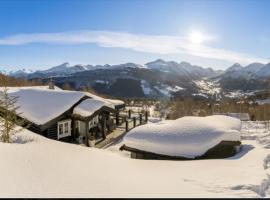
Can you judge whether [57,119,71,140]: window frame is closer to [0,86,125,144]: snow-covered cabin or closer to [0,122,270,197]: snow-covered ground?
[0,86,125,144]: snow-covered cabin

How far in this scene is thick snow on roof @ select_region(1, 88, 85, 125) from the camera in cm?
2059

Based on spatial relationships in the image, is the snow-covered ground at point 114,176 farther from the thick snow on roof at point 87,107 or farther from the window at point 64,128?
the thick snow on roof at point 87,107

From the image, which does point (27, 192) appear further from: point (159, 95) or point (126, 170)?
point (159, 95)

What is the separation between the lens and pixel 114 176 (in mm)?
8812

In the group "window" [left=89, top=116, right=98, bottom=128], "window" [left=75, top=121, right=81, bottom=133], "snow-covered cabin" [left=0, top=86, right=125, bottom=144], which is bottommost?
"window" [left=89, top=116, right=98, bottom=128]

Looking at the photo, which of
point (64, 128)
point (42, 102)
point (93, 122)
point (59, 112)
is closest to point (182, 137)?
point (59, 112)

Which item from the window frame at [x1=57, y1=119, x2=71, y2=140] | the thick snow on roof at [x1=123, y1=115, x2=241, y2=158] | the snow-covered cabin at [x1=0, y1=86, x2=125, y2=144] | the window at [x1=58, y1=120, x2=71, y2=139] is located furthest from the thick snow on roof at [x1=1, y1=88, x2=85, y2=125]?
the thick snow on roof at [x1=123, y1=115, x2=241, y2=158]

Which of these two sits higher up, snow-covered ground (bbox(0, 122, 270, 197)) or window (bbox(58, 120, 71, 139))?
snow-covered ground (bbox(0, 122, 270, 197))

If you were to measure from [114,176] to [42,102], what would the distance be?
14866mm

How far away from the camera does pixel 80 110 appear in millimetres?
23219

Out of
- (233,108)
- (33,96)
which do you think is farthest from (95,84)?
(33,96)

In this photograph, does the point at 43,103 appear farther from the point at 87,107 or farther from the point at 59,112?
the point at 87,107

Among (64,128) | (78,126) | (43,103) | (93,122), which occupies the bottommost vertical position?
(93,122)

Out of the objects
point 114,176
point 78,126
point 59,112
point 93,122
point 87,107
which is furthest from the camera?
point 93,122
